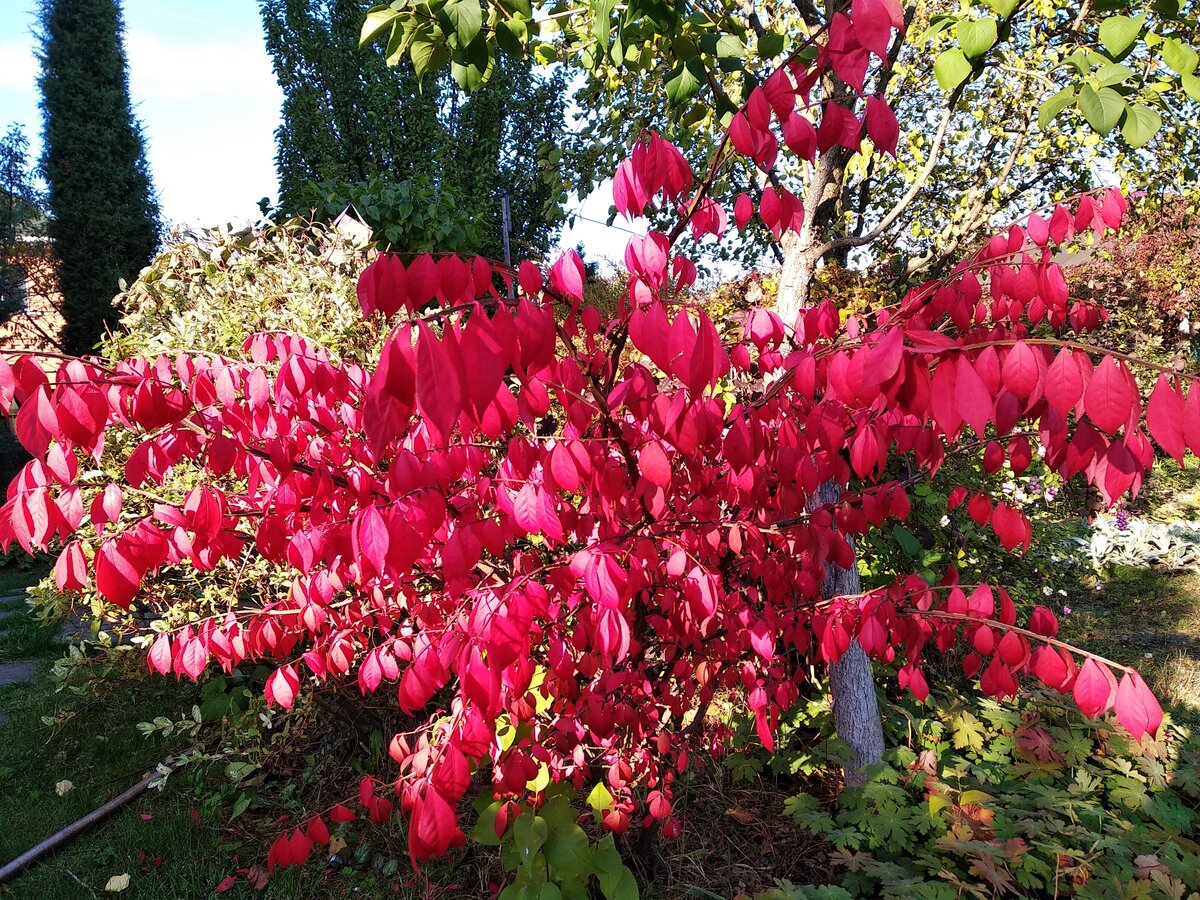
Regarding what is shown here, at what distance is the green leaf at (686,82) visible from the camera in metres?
2.06

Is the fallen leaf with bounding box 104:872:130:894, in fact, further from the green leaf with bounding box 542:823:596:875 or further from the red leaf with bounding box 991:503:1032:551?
the red leaf with bounding box 991:503:1032:551

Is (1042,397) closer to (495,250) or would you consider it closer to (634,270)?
(634,270)

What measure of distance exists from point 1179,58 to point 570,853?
2742 millimetres

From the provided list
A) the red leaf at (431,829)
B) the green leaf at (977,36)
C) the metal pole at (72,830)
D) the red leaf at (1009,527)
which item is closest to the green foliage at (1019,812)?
the red leaf at (1009,527)

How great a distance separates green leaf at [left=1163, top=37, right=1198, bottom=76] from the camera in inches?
74.2

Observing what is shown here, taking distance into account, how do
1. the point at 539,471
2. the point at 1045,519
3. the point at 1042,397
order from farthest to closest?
1. the point at 1045,519
2. the point at 539,471
3. the point at 1042,397

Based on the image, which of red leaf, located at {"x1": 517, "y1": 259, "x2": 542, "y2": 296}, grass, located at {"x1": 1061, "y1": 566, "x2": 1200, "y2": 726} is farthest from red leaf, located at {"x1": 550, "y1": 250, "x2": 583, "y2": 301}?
grass, located at {"x1": 1061, "y1": 566, "x2": 1200, "y2": 726}

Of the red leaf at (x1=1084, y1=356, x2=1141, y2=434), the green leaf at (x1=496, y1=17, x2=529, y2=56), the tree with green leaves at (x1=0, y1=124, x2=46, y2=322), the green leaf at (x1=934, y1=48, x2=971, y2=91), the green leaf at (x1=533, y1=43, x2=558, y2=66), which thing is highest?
the tree with green leaves at (x1=0, y1=124, x2=46, y2=322)

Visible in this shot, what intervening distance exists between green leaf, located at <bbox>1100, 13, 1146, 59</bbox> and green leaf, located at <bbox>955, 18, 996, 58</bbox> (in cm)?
30

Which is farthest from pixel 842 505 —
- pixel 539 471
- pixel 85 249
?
pixel 85 249

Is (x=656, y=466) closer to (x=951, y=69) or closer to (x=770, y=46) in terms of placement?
(x=951, y=69)

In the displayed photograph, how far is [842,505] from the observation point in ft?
7.15

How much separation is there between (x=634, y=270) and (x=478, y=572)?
1.26 meters

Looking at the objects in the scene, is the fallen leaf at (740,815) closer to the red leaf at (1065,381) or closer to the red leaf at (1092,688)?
the red leaf at (1092,688)
